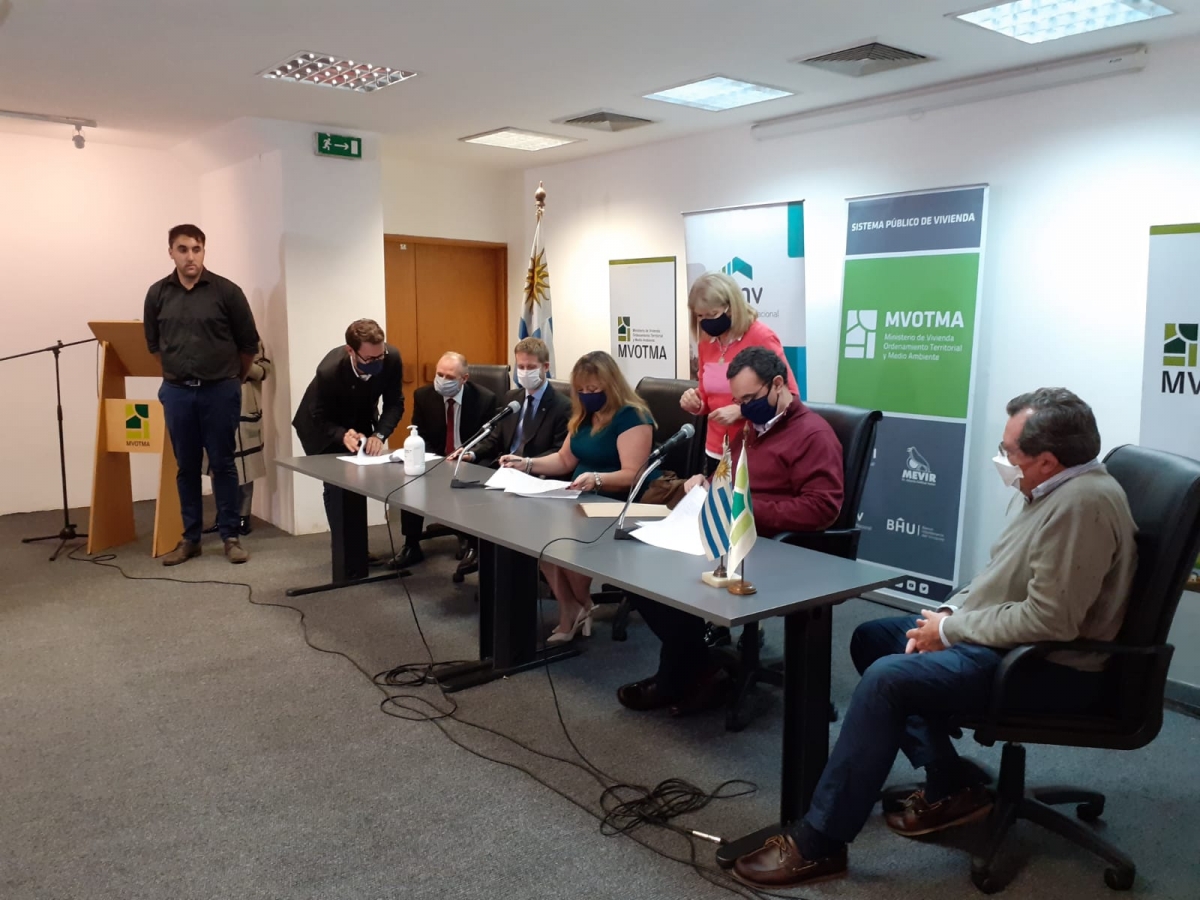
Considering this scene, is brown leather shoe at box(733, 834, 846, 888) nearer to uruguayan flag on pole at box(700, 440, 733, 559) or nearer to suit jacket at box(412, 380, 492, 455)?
uruguayan flag on pole at box(700, 440, 733, 559)

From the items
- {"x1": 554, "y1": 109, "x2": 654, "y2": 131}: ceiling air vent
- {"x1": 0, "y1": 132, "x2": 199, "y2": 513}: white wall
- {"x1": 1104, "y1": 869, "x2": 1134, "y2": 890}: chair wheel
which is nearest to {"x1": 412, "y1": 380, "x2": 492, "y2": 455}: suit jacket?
{"x1": 554, "y1": 109, "x2": 654, "y2": 131}: ceiling air vent

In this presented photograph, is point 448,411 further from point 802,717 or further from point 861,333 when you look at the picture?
point 802,717

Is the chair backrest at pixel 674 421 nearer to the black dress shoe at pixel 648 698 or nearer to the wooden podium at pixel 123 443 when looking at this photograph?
the black dress shoe at pixel 648 698

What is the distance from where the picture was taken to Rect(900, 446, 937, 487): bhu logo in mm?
4277

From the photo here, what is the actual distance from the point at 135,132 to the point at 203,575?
2.97 meters

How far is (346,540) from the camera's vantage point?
14.6 ft

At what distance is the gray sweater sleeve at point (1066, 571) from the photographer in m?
1.97

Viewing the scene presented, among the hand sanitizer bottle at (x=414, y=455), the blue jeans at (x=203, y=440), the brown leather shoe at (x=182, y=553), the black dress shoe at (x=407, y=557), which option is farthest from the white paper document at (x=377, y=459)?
the brown leather shoe at (x=182, y=553)

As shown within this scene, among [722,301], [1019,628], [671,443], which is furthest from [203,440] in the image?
[1019,628]

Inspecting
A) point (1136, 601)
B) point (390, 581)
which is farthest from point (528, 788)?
point (390, 581)

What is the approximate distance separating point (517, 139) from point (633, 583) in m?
4.33

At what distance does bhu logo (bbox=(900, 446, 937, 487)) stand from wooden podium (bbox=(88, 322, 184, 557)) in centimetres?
382

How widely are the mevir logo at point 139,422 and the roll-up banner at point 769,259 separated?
3.00m

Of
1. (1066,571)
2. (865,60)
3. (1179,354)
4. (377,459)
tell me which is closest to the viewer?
(1066,571)
